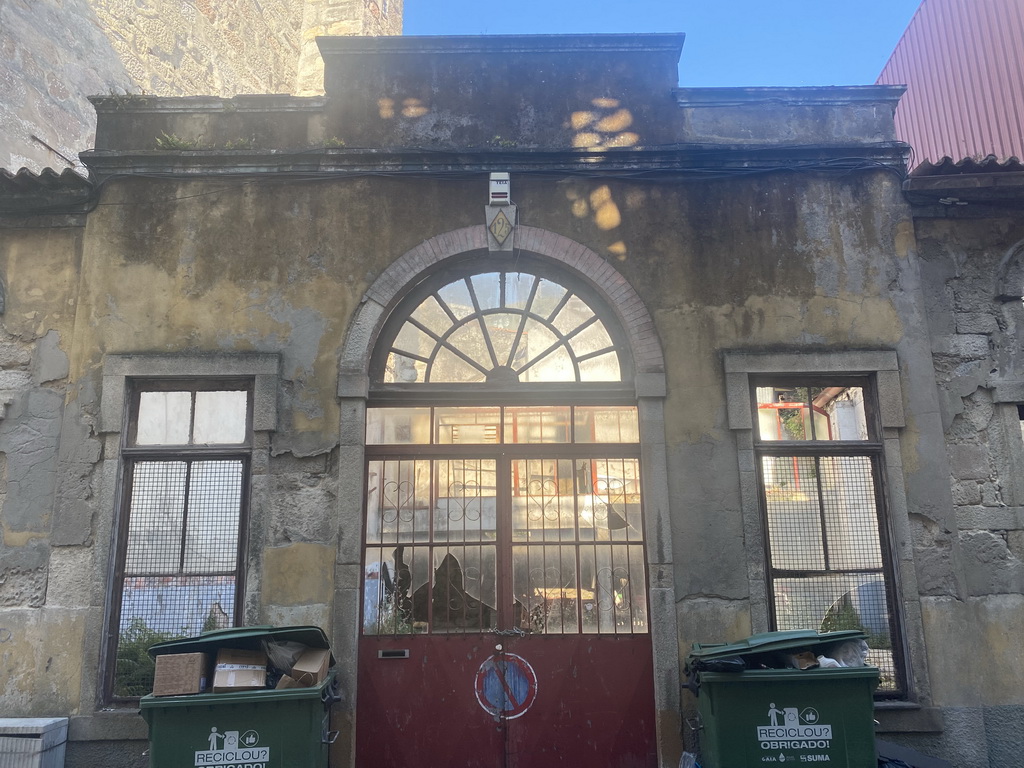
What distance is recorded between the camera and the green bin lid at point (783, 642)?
15.9 ft

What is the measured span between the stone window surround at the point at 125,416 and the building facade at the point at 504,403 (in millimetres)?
26

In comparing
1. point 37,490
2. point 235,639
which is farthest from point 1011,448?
point 37,490

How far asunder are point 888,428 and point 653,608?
232 cm

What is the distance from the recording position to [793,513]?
19.7 feet

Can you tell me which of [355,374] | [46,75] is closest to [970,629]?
[355,374]

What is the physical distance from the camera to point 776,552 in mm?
5938

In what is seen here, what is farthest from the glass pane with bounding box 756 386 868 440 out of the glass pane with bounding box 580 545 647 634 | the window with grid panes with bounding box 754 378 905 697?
the glass pane with bounding box 580 545 647 634

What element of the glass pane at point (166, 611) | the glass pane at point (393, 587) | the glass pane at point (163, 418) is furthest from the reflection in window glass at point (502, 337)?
the glass pane at point (166, 611)

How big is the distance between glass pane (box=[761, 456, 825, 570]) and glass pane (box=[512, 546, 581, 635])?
156 cm

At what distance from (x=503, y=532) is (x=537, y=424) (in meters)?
0.92

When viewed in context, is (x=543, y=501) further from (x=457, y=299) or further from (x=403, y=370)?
(x=457, y=299)

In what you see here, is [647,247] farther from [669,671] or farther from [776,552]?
[669,671]

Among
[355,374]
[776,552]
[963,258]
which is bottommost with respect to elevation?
[776,552]

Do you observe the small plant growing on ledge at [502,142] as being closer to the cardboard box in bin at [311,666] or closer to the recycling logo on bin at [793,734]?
the cardboard box in bin at [311,666]
